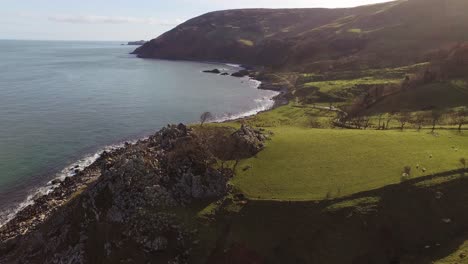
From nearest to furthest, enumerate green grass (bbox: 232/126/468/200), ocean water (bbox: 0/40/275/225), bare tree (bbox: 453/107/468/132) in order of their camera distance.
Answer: green grass (bbox: 232/126/468/200), bare tree (bbox: 453/107/468/132), ocean water (bbox: 0/40/275/225)

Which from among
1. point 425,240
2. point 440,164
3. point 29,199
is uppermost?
point 440,164

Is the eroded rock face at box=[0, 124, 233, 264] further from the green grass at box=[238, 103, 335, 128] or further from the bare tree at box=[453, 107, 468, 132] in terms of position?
the bare tree at box=[453, 107, 468, 132]

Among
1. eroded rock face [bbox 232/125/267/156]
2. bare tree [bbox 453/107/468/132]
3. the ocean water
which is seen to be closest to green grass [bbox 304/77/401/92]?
the ocean water

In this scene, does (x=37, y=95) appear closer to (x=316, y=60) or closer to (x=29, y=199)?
(x=29, y=199)

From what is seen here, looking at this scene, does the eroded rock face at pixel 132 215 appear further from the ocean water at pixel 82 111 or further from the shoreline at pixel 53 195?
the ocean water at pixel 82 111

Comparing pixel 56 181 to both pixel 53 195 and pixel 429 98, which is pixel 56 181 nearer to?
pixel 53 195

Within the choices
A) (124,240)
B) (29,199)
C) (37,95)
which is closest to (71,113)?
(37,95)

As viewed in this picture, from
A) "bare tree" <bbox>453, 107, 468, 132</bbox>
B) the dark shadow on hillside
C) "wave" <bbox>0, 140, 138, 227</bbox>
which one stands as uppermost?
"bare tree" <bbox>453, 107, 468, 132</bbox>

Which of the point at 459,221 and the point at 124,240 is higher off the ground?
the point at 459,221
